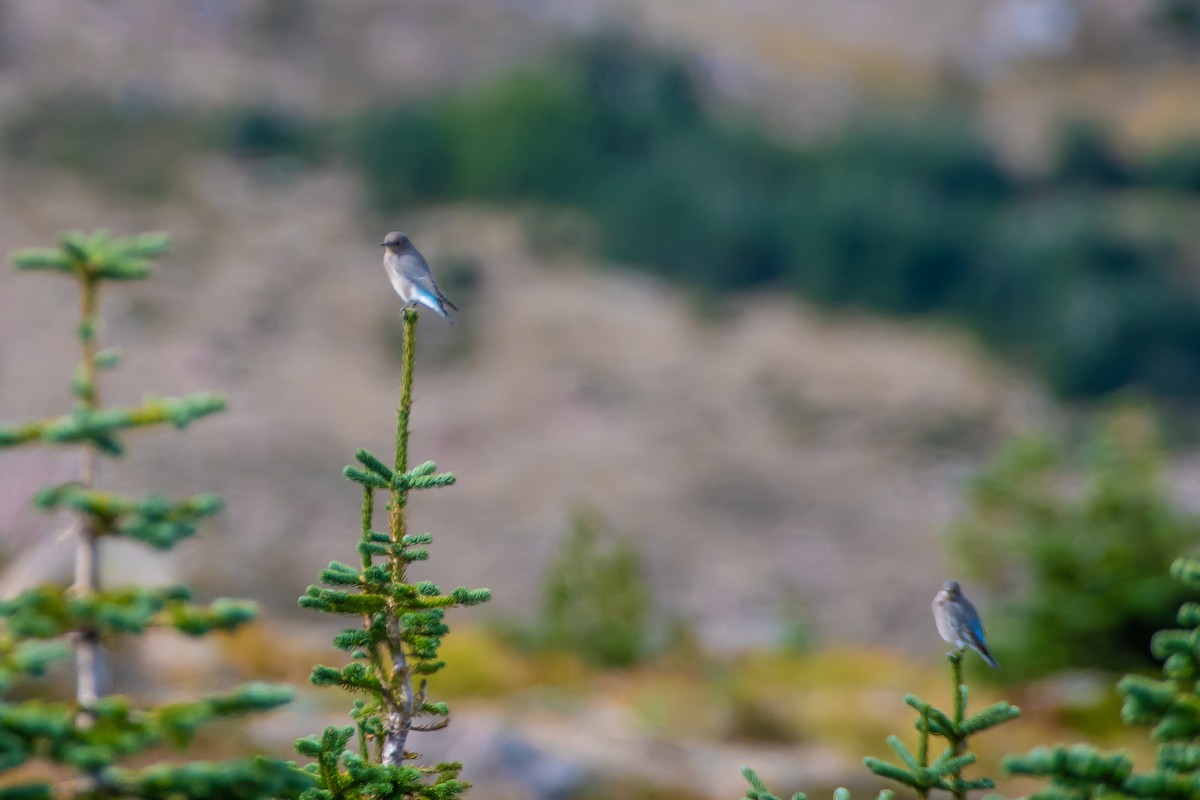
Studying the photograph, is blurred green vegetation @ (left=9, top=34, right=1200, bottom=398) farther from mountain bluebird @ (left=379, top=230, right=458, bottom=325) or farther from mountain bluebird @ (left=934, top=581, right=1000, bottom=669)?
mountain bluebird @ (left=934, top=581, right=1000, bottom=669)

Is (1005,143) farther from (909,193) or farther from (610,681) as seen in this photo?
(610,681)

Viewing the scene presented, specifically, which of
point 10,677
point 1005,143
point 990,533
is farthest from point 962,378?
point 10,677

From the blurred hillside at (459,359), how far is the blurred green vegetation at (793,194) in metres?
0.38

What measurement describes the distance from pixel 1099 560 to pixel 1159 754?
13287 millimetres

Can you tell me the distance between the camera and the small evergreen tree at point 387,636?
10.5 ft

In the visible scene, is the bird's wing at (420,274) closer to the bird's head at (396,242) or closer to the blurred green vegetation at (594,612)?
the bird's head at (396,242)

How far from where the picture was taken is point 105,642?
3.24 meters

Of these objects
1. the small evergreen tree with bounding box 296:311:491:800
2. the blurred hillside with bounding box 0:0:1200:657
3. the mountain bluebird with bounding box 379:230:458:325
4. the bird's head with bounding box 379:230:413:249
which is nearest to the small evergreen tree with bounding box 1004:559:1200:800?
the small evergreen tree with bounding box 296:311:491:800

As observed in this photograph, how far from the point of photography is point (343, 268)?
41719mm

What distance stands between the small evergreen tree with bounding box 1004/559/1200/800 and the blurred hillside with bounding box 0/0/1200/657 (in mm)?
20351

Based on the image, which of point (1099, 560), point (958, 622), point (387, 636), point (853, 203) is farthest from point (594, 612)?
point (853, 203)

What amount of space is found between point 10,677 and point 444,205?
4265 centimetres

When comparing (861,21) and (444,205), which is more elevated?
(861,21)

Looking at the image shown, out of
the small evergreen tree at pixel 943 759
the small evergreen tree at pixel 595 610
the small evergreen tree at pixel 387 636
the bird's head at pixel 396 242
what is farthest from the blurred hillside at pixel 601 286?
the small evergreen tree at pixel 387 636
